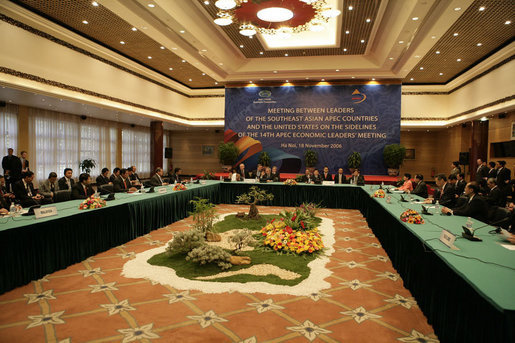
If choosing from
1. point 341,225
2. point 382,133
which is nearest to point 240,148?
point 382,133

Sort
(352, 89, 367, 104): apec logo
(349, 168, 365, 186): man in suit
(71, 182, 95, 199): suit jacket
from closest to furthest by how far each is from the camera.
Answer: (71, 182, 95, 199): suit jacket → (349, 168, 365, 186): man in suit → (352, 89, 367, 104): apec logo

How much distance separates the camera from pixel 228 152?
12.6 metres

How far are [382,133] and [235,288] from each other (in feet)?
34.4

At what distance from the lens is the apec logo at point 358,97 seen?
40.1 ft

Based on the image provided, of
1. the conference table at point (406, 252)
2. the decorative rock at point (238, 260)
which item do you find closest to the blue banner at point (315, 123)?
the conference table at point (406, 252)

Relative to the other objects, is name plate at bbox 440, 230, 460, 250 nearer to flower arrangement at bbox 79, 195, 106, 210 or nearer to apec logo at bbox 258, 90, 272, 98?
flower arrangement at bbox 79, 195, 106, 210

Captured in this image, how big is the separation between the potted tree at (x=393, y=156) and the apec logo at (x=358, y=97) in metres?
2.13

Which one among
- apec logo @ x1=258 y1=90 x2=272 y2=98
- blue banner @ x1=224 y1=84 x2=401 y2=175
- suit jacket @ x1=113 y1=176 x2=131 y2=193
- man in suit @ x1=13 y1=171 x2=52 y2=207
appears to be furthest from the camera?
apec logo @ x1=258 y1=90 x2=272 y2=98

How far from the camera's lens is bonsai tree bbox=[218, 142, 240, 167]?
12.6 meters

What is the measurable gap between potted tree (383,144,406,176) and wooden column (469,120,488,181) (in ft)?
9.12

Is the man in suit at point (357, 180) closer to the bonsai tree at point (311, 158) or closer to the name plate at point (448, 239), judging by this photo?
the bonsai tree at point (311, 158)

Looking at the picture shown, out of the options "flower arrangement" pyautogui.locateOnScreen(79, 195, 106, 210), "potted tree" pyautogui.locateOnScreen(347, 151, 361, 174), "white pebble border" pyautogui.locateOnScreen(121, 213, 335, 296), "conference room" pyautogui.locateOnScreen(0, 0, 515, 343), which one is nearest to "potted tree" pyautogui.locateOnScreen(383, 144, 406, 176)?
"conference room" pyautogui.locateOnScreen(0, 0, 515, 343)

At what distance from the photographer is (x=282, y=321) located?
278 cm

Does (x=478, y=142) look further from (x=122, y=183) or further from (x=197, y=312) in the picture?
(x=197, y=312)
